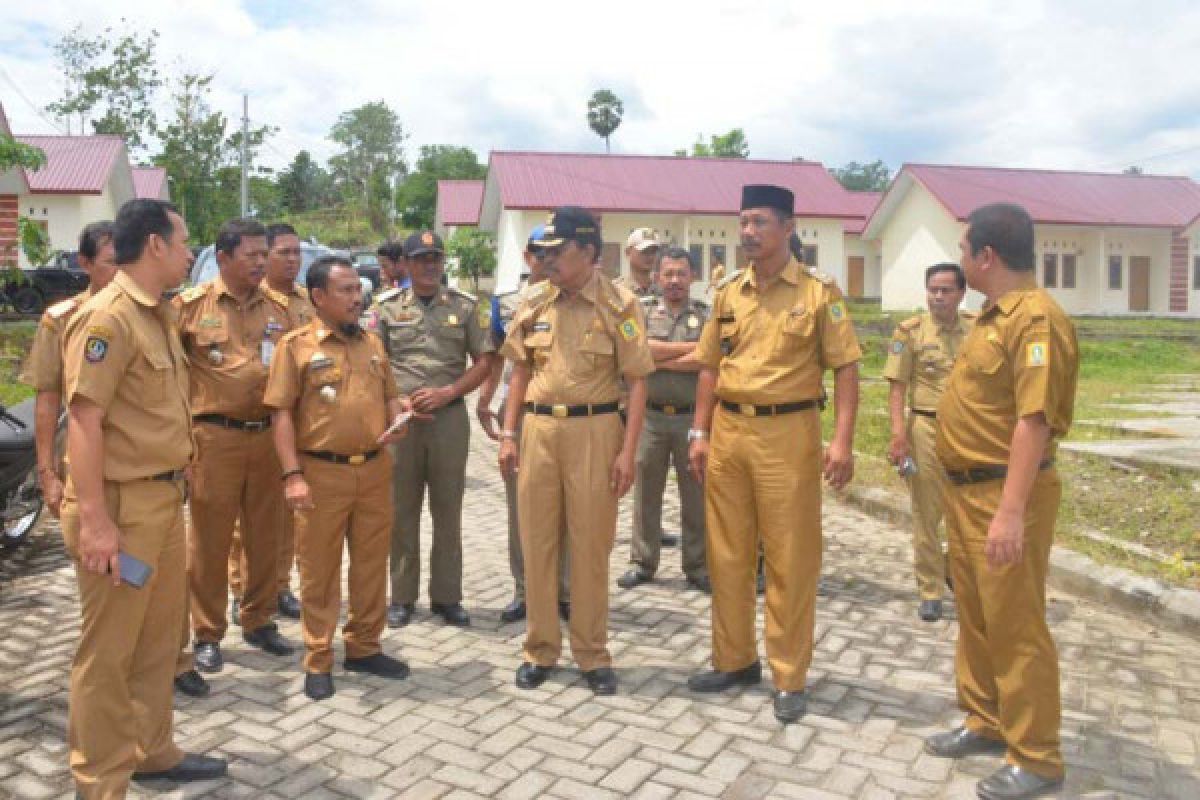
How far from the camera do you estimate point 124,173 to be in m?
31.3

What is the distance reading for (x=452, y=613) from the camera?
520 cm

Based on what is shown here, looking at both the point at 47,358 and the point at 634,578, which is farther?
the point at 634,578

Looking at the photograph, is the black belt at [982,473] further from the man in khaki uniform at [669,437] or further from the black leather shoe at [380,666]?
the black leather shoe at [380,666]

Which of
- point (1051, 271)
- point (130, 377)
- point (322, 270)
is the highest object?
point (1051, 271)

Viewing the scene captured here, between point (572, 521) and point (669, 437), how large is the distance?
1.67 metres

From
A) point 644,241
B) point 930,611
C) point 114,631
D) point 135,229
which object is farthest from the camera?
point 644,241

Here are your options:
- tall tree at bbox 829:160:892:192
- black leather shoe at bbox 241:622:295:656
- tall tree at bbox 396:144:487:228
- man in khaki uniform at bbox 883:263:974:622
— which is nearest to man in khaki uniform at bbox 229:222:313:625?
black leather shoe at bbox 241:622:295:656

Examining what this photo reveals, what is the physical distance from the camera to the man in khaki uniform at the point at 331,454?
4.23 m

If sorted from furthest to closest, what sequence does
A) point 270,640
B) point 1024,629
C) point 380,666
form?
point 270,640, point 380,666, point 1024,629

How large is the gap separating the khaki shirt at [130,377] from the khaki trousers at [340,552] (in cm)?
100

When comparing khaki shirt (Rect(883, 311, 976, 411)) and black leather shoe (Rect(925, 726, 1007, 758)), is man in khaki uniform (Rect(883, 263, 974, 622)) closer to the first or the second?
khaki shirt (Rect(883, 311, 976, 411))

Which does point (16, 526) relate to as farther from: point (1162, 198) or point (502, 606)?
point (1162, 198)

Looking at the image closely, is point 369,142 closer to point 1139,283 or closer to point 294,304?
point 1139,283

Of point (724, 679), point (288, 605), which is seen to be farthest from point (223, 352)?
point (724, 679)
